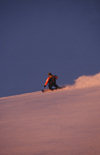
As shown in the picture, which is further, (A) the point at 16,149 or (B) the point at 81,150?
(A) the point at 16,149

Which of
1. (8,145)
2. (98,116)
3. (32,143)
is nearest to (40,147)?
(32,143)

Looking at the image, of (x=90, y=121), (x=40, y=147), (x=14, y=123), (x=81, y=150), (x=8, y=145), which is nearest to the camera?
(x=81, y=150)

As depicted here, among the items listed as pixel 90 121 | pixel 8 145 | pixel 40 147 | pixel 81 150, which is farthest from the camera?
pixel 90 121

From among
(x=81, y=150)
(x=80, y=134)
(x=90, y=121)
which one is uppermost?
(x=90, y=121)

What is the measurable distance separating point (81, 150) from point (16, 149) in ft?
1.51

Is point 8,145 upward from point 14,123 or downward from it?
downward

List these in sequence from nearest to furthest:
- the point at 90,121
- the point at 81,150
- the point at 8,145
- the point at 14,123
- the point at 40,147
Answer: the point at 81,150
the point at 40,147
the point at 8,145
the point at 90,121
the point at 14,123

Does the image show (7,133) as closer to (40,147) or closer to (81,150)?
(40,147)

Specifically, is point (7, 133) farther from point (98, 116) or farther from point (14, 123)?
point (98, 116)

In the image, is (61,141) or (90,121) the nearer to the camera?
(61,141)

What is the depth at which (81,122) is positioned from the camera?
1.50 m

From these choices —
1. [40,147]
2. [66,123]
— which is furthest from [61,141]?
[66,123]

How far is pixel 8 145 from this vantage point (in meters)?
1.34

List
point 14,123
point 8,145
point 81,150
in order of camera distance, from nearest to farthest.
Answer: point 81,150
point 8,145
point 14,123
